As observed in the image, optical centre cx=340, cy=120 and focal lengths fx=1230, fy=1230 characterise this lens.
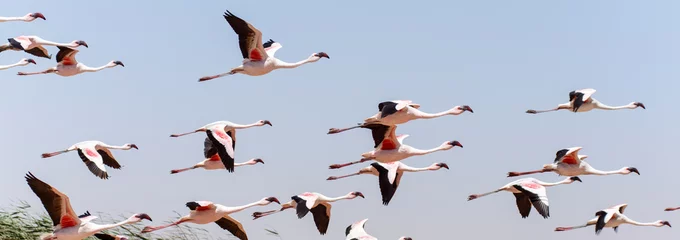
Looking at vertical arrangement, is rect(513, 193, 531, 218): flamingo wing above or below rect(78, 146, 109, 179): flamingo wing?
below

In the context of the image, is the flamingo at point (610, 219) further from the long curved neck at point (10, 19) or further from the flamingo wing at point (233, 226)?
the long curved neck at point (10, 19)

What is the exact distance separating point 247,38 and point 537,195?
4807 millimetres

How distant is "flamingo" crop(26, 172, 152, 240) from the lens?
16.1 metres

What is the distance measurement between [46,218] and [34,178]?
2.88 metres

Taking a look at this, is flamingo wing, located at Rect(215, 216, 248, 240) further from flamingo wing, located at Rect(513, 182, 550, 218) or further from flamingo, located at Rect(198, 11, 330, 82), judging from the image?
flamingo wing, located at Rect(513, 182, 550, 218)

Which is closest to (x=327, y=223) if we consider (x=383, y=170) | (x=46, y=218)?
(x=383, y=170)

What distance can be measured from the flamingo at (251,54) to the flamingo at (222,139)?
0.88 meters

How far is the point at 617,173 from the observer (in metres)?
21.2

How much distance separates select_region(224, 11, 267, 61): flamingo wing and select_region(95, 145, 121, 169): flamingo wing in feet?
12.2

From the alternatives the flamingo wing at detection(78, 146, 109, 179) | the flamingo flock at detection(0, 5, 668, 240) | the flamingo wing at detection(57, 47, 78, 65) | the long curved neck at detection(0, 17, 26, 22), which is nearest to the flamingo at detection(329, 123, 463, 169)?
the flamingo flock at detection(0, 5, 668, 240)

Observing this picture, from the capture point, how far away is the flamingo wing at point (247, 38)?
17.8 m

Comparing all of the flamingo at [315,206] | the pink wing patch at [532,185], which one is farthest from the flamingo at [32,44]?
the pink wing patch at [532,185]

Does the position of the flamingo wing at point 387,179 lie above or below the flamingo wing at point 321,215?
above

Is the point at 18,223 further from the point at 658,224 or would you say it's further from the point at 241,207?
the point at 658,224
